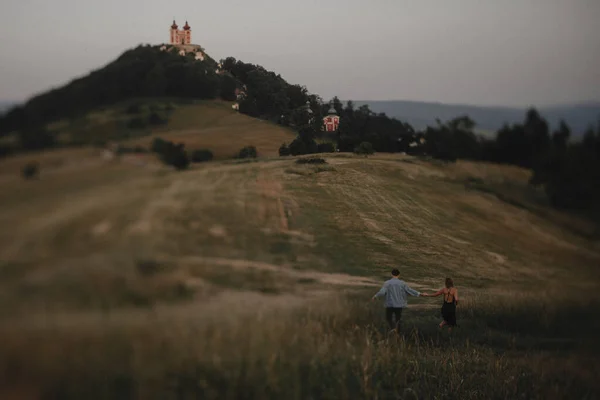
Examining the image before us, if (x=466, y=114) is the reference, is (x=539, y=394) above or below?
→ below

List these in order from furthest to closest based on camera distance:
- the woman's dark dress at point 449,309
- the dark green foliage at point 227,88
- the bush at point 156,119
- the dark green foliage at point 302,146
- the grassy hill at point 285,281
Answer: the woman's dark dress at point 449,309
the dark green foliage at point 302,146
the dark green foliage at point 227,88
the bush at point 156,119
the grassy hill at point 285,281

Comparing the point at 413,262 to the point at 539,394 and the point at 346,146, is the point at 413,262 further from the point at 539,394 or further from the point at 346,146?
the point at 539,394

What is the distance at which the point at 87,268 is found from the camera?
84.6 inches

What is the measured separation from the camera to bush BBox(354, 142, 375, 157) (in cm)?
373

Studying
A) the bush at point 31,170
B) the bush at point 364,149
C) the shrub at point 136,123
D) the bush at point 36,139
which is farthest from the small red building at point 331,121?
the bush at point 31,170

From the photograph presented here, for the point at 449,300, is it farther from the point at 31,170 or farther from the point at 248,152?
the point at 31,170

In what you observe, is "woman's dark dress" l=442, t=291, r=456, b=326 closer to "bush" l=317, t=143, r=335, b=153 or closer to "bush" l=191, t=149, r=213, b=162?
"bush" l=317, t=143, r=335, b=153

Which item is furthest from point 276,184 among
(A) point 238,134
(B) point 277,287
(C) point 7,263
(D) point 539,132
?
(D) point 539,132

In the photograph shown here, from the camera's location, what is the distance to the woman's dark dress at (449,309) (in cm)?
406

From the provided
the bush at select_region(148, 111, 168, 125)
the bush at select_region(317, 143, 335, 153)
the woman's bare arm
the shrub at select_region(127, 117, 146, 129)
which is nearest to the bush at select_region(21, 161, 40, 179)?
the shrub at select_region(127, 117, 146, 129)

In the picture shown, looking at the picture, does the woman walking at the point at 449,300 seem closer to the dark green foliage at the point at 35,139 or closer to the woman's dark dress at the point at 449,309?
the woman's dark dress at the point at 449,309

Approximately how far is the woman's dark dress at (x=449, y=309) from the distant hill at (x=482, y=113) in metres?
1.22

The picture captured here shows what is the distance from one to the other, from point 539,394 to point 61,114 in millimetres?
3627

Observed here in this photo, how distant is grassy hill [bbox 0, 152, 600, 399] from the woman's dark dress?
127 millimetres
